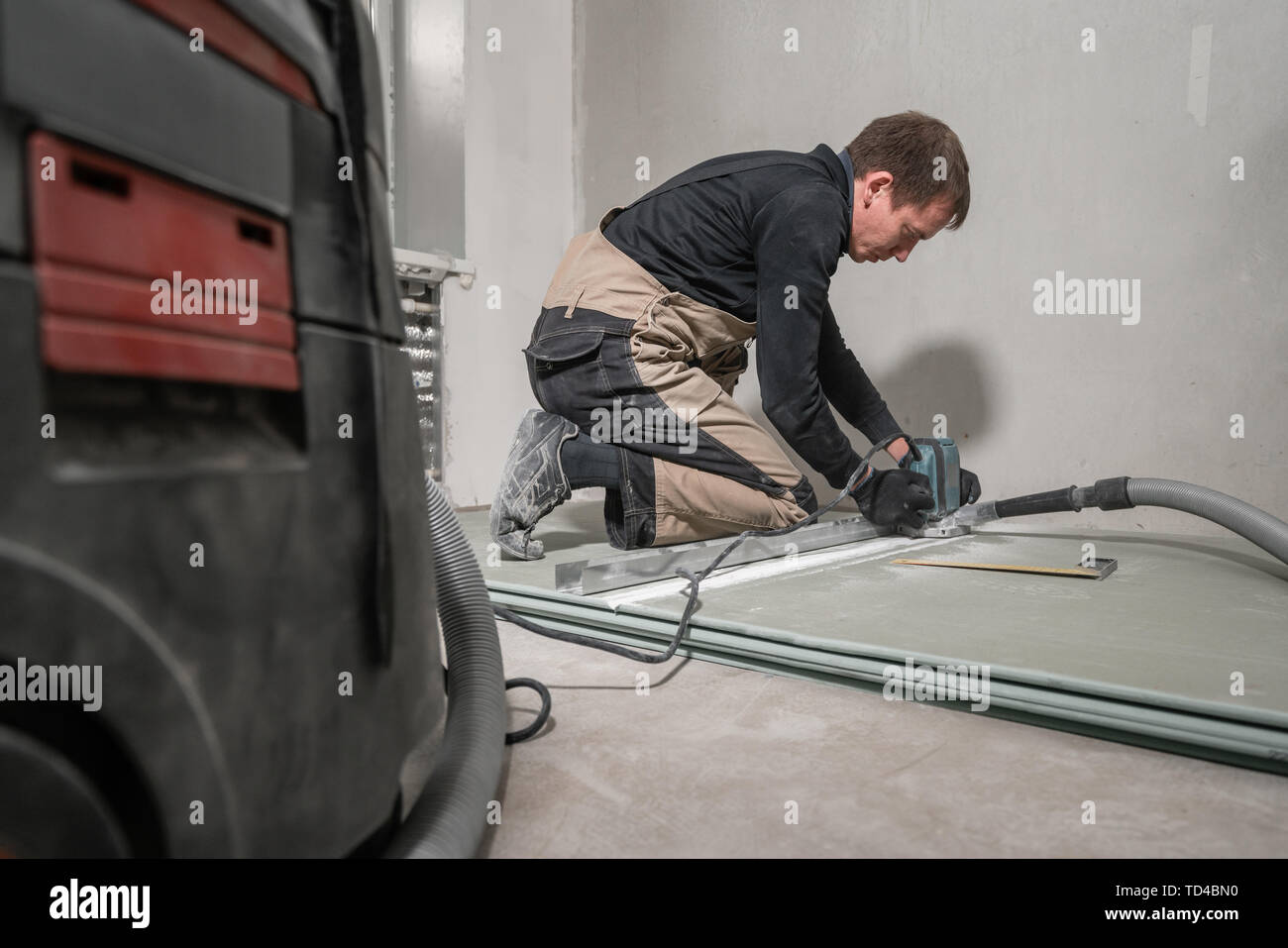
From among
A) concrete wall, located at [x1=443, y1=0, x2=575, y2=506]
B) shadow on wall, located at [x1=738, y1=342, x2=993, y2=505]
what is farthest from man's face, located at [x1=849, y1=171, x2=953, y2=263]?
concrete wall, located at [x1=443, y1=0, x2=575, y2=506]

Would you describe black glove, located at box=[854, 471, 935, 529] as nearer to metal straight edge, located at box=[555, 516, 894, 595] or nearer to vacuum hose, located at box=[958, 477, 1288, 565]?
metal straight edge, located at box=[555, 516, 894, 595]

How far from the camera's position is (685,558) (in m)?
1.52

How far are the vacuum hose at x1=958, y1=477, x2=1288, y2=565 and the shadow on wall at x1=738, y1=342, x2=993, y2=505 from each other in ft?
1.96

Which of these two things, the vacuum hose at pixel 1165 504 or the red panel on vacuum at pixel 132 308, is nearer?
the red panel on vacuum at pixel 132 308

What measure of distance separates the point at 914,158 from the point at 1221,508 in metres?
1.01

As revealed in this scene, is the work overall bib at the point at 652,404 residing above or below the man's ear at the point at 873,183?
below

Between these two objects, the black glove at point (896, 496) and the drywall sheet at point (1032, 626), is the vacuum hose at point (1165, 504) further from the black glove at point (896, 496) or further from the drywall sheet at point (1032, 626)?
the black glove at point (896, 496)

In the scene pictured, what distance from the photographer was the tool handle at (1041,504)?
75.0 inches

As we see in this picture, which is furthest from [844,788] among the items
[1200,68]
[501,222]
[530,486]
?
[501,222]

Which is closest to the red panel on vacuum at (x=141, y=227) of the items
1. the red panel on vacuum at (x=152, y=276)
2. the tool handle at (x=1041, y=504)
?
the red panel on vacuum at (x=152, y=276)

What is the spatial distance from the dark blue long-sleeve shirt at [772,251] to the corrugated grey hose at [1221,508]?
0.65 metres

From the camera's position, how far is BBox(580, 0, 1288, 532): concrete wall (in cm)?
215
